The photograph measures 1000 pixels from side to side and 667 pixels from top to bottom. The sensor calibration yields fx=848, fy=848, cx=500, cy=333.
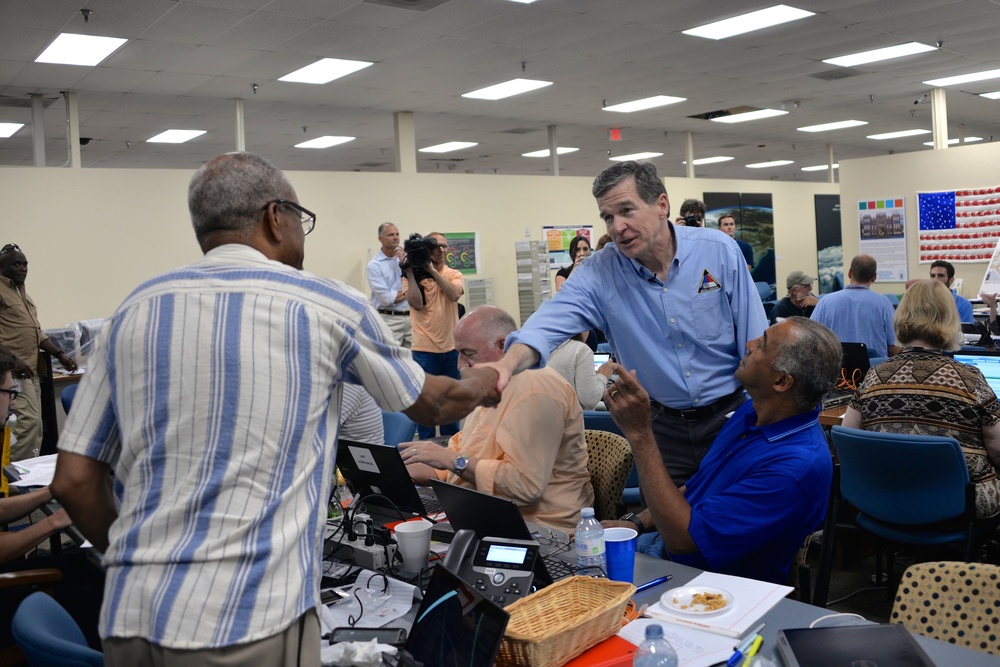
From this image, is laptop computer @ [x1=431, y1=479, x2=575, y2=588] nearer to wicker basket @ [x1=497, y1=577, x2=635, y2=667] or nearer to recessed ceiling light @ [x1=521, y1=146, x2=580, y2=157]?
wicker basket @ [x1=497, y1=577, x2=635, y2=667]

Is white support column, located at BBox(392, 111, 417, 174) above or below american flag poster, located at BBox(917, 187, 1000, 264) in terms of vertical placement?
above

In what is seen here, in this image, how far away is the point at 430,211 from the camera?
10.8 meters

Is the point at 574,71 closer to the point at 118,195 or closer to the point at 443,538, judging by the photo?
the point at 118,195

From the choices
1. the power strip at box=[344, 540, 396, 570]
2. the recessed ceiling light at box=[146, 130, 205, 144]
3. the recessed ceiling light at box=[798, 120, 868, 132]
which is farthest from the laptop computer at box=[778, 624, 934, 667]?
the recessed ceiling light at box=[798, 120, 868, 132]

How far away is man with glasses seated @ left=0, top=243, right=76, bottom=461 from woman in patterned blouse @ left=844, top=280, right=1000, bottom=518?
231 inches

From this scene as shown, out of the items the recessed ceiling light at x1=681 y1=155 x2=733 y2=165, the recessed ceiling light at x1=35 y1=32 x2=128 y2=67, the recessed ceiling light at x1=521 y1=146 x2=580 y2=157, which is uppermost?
the recessed ceiling light at x1=681 y1=155 x2=733 y2=165

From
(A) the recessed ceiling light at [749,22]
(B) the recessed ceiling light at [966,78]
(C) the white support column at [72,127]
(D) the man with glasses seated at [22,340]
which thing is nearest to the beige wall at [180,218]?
(C) the white support column at [72,127]

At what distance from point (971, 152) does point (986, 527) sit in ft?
28.8

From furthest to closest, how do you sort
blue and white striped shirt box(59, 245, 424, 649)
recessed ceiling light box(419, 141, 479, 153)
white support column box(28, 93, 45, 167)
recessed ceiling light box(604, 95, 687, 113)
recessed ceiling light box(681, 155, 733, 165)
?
1. recessed ceiling light box(681, 155, 733, 165)
2. recessed ceiling light box(419, 141, 479, 153)
3. recessed ceiling light box(604, 95, 687, 113)
4. white support column box(28, 93, 45, 167)
5. blue and white striped shirt box(59, 245, 424, 649)

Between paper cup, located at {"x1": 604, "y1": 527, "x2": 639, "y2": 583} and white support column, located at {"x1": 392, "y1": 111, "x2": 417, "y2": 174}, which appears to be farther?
white support column, located at {"x1": 392, "y1": 111, "x2": 417, "y2": 174}

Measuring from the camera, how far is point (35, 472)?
412 centimetres

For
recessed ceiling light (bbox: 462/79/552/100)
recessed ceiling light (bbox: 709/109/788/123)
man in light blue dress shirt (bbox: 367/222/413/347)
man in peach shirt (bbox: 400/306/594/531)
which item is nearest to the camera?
man in peach shirt (bbox: 400/306/594/531)

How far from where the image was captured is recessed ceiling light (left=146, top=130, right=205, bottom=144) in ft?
36.6

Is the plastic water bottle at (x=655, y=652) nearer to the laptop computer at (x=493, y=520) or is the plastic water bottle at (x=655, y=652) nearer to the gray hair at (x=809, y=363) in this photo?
the laptop computer at (x=493, y=520)
